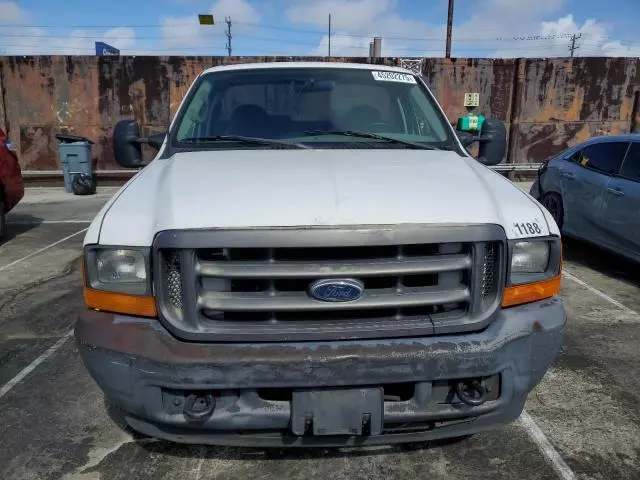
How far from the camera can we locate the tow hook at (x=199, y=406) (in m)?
2.01

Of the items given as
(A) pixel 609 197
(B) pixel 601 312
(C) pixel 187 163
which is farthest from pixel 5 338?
(A) pixel 609 197

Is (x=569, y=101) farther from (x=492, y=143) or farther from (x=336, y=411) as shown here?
(x=336, y=411)

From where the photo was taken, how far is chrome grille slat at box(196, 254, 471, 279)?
6.64 feet

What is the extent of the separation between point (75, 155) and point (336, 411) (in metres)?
11.2

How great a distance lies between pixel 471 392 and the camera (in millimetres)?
2121

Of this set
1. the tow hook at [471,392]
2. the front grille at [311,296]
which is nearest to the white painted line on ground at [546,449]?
the tow hook at [471,392]

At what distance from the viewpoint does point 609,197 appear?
578cm

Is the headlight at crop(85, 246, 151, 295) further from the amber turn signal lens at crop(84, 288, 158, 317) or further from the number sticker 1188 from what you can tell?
the number sticker 1188

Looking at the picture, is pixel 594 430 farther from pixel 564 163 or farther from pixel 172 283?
pixel 564 163

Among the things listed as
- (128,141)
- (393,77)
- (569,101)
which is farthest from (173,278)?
(569,101)

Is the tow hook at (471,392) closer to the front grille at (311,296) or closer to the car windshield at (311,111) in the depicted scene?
the front grille at (311,296)

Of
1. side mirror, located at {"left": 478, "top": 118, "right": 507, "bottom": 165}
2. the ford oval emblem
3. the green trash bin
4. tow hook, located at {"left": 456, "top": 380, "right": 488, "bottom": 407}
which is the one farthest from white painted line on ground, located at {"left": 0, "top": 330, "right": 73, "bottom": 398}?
the green trash bin

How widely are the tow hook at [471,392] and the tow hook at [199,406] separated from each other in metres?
0.98

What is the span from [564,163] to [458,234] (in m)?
5.54
